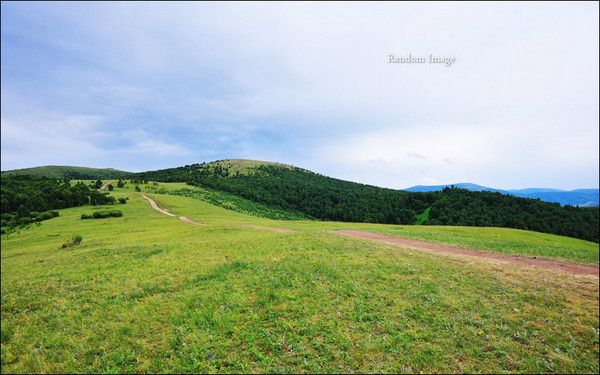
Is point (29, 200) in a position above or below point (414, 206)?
above

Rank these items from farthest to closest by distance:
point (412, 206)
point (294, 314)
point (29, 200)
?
point (412, 206)
point (29, 200)
point (294, 314)

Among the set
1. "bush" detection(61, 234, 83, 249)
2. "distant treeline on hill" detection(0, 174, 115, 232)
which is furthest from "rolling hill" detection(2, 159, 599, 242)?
"bush" detection(61, 234, 83, 249)

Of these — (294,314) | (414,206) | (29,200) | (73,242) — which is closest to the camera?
(294,314)

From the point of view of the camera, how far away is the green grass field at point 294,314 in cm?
942

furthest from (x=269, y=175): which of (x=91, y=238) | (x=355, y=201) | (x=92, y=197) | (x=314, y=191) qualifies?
(x=91, y=238)

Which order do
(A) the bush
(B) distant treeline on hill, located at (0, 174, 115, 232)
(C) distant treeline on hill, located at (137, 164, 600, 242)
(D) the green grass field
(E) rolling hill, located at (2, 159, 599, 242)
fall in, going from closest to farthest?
(D) the green grass field
(B) distant treeline on hill, located at (0, 174, 115, 232)
(A) the bush
(C) distant treeline on hill, located at (137, 164, 600, 242)
(E) rolling hill, located at (2, 159, 599, 242)

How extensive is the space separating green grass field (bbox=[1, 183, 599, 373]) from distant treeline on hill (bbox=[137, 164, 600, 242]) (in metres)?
75.4

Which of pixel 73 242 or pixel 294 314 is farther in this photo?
pixel 73 242

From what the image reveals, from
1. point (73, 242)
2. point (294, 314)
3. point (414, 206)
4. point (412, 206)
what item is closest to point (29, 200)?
point (73, 242)

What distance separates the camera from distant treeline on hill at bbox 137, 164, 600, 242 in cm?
7575

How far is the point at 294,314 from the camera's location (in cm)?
1215

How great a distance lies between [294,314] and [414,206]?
127 metres

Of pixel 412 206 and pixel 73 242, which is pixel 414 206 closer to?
pixel 412 206

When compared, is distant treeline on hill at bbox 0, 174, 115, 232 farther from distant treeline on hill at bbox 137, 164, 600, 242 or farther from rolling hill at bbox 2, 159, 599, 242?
distant treeline on hill at bbox 137, 164, 600, 242
